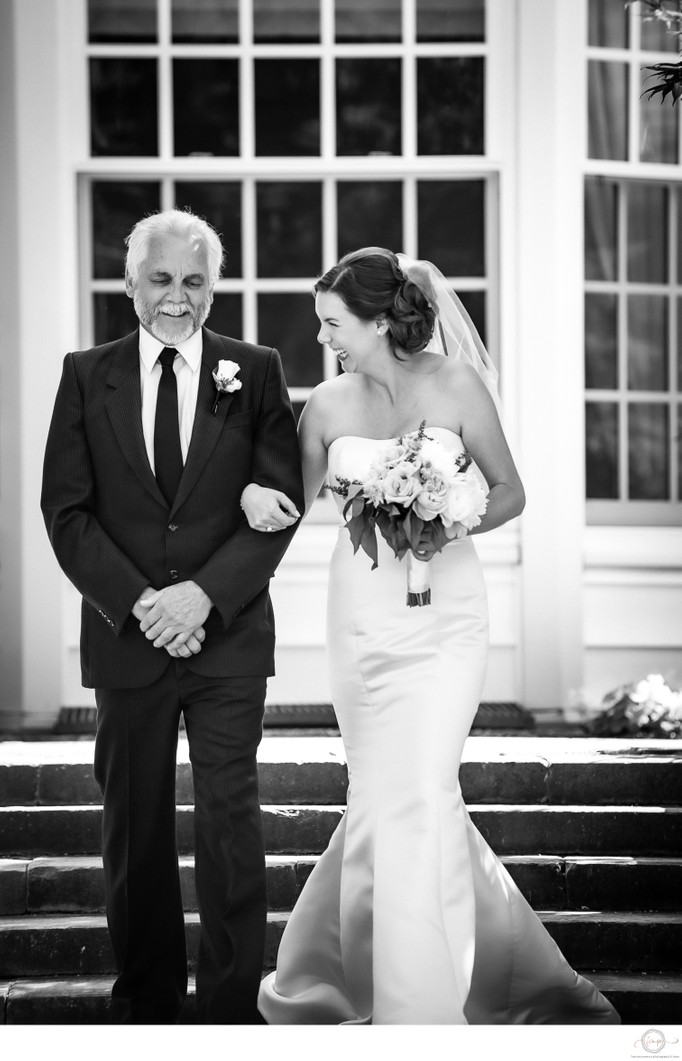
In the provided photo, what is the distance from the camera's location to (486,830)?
5.05 metres

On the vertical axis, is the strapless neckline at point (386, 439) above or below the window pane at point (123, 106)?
below

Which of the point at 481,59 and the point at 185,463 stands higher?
the point at 481,59

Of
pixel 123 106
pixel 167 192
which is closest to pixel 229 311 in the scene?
pixel 167 192

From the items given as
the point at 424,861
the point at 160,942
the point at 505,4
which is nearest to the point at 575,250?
the point at 505,4

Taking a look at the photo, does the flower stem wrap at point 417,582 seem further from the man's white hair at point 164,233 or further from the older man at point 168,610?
the man's white hair at point 164,233

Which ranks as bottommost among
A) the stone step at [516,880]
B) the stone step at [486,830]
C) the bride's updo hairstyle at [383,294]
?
the stone step at [516,880]

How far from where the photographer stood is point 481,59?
694 centimetres

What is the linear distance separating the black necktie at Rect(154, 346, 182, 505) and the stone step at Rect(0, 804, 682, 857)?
1.79 m

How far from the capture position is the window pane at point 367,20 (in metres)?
6.88

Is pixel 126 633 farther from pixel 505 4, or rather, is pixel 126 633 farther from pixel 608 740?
pixel 505 4

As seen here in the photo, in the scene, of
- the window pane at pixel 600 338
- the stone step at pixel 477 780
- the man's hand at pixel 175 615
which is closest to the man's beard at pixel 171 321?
the man's hand at pixel 175 615

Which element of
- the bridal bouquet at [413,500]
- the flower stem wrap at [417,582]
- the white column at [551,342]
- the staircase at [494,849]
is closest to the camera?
the bridal bouquet at [413,500]

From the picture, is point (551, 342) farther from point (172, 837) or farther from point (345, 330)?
point (172, 837)
